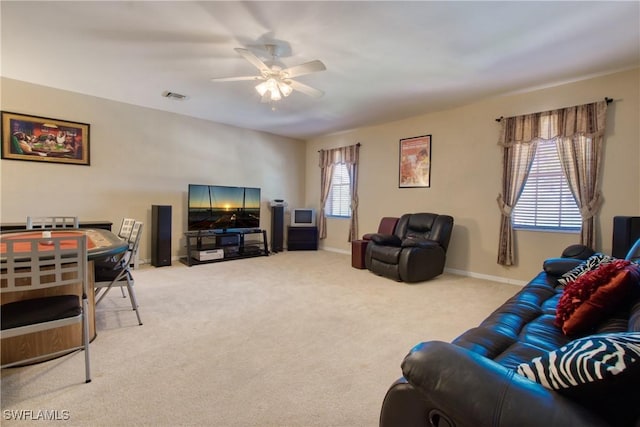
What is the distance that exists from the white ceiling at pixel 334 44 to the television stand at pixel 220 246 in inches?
91.1

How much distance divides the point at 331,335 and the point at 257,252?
359cm

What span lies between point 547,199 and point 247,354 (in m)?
3.98

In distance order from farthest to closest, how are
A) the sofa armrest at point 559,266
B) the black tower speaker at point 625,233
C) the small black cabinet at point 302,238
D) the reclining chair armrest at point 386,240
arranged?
the small black cabinet at point 302,238
the reclining chair armrest at point 386,240
the black tower speaker at point 625,233
the sofa armrest at point 559,266

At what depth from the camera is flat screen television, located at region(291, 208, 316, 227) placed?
257 inches

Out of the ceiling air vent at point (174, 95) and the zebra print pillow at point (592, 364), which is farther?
the ceiling air vent at point (174, 95)

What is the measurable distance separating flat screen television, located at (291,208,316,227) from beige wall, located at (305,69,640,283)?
0.79 m

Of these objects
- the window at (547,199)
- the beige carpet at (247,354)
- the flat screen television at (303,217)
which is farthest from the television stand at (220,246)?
the window at (547,199)

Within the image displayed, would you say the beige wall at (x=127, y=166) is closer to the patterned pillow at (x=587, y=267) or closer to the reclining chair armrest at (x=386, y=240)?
the reclining chair armrest at (x=386, y=240)

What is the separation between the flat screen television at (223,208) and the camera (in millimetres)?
5168

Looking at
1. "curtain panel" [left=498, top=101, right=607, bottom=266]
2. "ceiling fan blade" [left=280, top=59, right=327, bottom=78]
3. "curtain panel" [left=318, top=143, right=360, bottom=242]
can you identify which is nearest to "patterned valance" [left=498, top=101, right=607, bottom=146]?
"curtain panel" [left=498, top=101, right=607, bottom=266]

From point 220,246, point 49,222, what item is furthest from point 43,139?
point 220,246

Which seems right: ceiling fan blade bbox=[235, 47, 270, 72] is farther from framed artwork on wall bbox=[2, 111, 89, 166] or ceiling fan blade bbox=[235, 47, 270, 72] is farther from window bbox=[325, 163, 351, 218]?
window bbox=[325, 163, 351, 218]

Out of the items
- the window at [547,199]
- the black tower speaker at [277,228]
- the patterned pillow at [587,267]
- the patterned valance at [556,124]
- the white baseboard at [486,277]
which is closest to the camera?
the patterned pillow at [587,267]

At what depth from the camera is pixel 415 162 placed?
5.13 meters
